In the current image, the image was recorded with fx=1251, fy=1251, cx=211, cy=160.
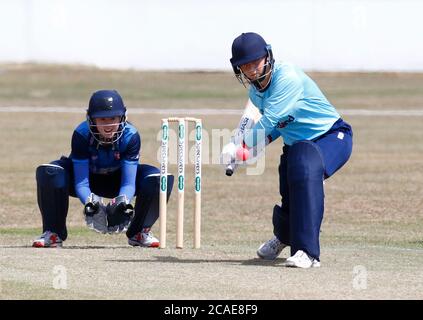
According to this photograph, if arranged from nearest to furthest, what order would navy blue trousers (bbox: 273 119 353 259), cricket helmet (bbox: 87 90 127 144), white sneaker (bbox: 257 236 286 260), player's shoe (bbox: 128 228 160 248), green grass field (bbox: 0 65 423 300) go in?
Result: 1. green grass field (bbox: 0 65 423 300)
2. navy blue trousers (bbox: 273 119 353 259)
3. white sneaker (bbox: 257 236 286 260)
4. cricket helmet (bbox: 87 90 127 144)
5. player's shoe (bbox: 128 228 160 248)

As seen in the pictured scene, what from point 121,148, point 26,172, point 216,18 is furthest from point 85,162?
point 216,18

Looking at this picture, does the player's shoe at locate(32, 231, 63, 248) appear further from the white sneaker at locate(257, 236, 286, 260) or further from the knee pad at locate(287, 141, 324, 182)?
the knee pad at locate(287, 141, 324, 182)

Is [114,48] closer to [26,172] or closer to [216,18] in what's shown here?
[216,18]

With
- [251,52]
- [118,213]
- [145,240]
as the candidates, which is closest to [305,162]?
[251,52]

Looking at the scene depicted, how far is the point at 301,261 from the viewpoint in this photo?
845 cm

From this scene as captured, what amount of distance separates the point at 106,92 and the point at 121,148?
48 cm

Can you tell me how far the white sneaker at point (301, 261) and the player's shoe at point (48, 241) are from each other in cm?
219

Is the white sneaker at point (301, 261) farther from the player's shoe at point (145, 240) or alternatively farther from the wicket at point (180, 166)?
the player's shoe at point (145, 240)

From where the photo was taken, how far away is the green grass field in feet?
25.2

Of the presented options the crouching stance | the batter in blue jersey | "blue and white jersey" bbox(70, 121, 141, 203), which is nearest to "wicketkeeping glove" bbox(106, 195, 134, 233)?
the crouching stance

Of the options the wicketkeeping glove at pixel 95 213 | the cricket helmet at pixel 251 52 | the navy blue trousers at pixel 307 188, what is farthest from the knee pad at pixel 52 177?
the navy blue trousers at pixel 307 188

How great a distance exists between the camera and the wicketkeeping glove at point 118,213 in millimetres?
9453

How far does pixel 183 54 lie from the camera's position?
29656 mm

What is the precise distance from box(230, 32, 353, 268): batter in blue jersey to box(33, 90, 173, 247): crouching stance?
47.7 inches
